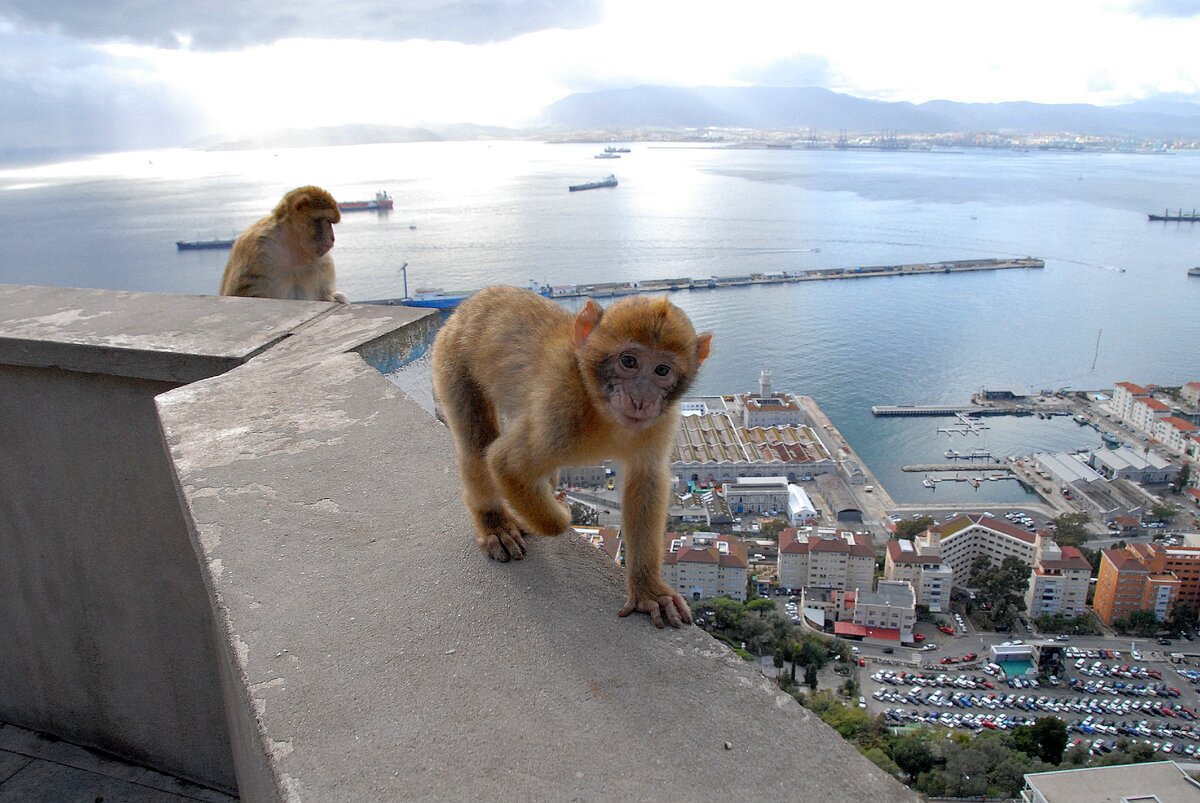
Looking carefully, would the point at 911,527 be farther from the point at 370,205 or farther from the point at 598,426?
the point at 370,205

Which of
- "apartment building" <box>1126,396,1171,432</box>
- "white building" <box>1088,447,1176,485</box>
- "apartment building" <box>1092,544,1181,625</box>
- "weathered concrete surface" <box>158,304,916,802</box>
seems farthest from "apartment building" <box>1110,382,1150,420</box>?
"weathered concrete surface" <box>158,304,916,802</box>

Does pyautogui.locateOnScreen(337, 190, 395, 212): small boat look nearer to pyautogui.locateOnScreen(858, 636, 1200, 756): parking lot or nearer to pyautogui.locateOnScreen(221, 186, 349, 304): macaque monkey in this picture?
pyautogui.locateOnScreen(858, 636, 1200, 756): parking lot

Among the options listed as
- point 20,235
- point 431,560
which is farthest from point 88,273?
point 431,560

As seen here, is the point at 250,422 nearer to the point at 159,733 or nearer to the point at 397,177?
the point at 159,733

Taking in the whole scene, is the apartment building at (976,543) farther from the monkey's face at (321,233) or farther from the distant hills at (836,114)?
the distant hills at (836,114)

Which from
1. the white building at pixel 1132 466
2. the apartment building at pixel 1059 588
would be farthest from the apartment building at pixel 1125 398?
the apartment building at pixel 1059 588

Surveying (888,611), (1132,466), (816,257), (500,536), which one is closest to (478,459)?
(500,536)
